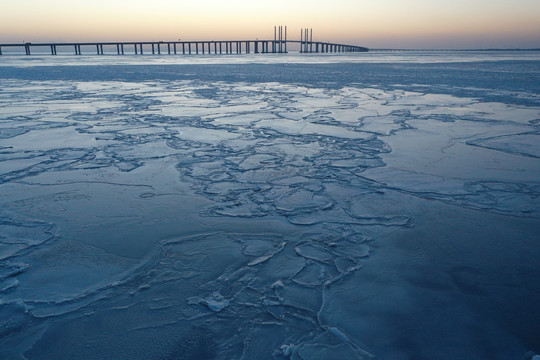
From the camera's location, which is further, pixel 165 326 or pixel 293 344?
pixel 165 326

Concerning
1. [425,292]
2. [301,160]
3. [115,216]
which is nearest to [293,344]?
[425,292]

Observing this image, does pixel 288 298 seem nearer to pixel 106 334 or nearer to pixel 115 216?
pixel 106 334

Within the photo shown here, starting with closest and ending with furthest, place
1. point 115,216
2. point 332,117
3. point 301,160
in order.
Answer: point 115,216
point 301,160
point 332,117

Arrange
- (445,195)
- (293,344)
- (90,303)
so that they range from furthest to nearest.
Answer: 1. (445,195)
2. (90,303)
3. (293,344)

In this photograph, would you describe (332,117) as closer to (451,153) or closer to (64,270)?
(451,153)

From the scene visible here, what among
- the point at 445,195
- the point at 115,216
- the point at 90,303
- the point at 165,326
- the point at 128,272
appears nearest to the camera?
the point at 165,326

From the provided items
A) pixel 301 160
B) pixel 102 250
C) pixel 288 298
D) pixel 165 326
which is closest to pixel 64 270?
pixel 102 250
